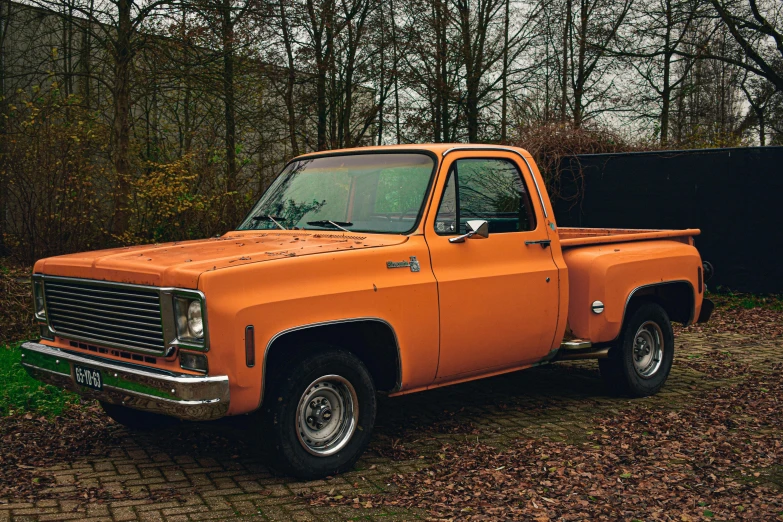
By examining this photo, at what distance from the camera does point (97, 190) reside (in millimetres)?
12031

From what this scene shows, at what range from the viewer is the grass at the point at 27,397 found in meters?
6.33

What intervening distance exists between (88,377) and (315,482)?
4.98ft

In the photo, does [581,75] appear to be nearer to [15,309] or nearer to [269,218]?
[15,309]

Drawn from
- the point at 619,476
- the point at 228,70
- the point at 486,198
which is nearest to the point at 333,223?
the point at 486,198

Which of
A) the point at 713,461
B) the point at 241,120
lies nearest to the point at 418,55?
the point at 241,120

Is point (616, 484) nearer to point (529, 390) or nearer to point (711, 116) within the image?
point (529, 390)

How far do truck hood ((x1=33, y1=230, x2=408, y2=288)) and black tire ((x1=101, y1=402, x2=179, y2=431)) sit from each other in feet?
3.75

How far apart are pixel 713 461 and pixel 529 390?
2329mm

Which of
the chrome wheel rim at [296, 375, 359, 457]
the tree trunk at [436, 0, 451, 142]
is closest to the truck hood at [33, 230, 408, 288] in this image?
the chrome wheel rim at [296, 375, 359, 457]

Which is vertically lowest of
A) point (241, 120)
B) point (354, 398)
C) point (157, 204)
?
point (354, 398)

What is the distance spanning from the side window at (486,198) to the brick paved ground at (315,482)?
5.03 feet

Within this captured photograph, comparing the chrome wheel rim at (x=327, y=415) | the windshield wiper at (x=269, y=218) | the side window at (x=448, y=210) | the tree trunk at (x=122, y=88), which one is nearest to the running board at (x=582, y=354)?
the side window at (x=448, y=210)

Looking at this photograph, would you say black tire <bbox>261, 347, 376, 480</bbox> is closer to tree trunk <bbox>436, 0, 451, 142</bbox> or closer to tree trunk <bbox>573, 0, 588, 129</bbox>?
tree trunk <bbox>436, 0, 451, 142</bbox>

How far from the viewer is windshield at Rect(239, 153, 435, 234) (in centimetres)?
573
